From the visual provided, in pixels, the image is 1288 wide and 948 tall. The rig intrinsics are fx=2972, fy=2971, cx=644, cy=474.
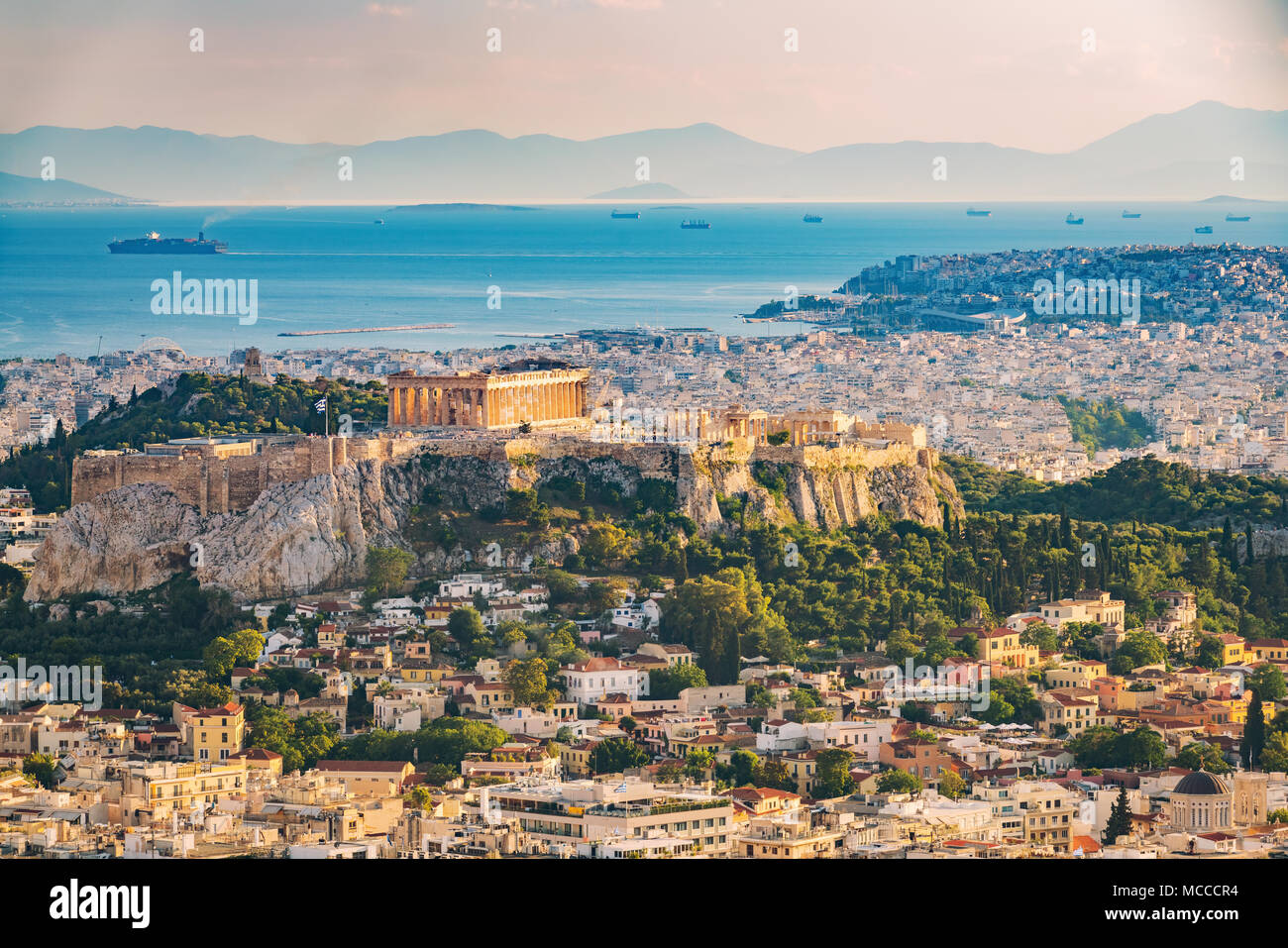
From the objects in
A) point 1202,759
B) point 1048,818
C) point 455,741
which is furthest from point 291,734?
point 1202,759

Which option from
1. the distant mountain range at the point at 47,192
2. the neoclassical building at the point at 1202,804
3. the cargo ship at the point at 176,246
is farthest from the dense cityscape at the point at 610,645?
the cargo ship at the point at 176,246

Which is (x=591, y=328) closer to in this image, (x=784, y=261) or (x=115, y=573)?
(x=784, y=261)

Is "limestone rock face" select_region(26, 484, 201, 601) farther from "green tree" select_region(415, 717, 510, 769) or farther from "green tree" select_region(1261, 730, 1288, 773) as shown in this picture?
"green tree" select_region(1261, 730, 1288, 773)

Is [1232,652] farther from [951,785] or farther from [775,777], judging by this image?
[775,777]

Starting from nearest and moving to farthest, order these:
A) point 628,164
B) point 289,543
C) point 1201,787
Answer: point 1201,787, point 289,543, point 628,164

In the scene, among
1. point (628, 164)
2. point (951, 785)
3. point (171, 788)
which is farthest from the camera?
point (628, 164)

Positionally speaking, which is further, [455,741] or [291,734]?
[291,734]

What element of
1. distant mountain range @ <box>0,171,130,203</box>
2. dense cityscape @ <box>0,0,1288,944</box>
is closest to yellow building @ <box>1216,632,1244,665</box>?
dense cityscape @ <box>0,0,1288,944</box>

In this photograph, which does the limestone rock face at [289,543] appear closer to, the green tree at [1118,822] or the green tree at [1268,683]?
the green tree at [1268,683]
